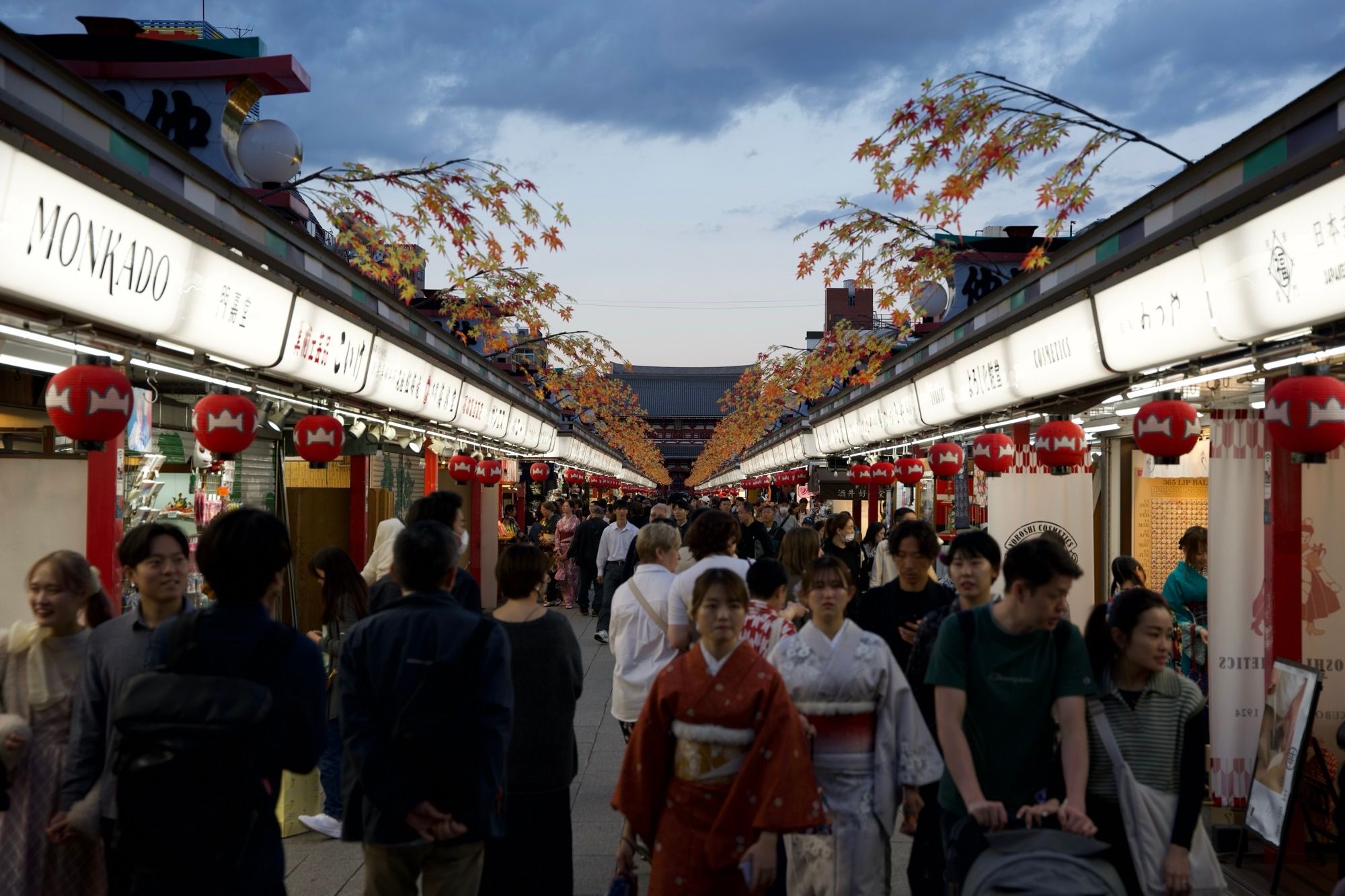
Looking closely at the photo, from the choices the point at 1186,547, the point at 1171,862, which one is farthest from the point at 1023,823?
the point at 1186,547

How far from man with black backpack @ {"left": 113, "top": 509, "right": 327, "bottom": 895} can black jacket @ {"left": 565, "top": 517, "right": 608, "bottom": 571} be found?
13.6 meters

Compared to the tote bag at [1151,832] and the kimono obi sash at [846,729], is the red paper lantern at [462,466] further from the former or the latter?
the tote bag at [1151,832]

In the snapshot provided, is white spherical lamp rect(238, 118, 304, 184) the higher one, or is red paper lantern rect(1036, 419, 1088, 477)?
white spherical lamp rect(238, 118, 304, 184)

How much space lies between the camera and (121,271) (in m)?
5.63

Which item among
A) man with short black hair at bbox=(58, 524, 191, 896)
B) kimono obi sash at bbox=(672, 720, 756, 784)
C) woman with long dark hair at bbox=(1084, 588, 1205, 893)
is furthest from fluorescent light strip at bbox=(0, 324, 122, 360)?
woman with long dark hair at bbox=(1084, 588, 1205, 893)

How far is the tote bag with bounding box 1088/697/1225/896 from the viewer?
13.1ft

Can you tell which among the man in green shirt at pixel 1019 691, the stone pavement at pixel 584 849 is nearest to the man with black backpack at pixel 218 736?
the man in green shirt at pixel 1019 691

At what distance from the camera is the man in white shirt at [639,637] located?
6602 mm

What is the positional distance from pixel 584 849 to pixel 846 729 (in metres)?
2.72

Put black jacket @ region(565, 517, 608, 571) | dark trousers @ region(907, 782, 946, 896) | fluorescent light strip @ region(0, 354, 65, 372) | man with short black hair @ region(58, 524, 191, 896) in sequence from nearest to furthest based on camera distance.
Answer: man with short black hair @ region(58, 524, 191, 896) → dark trousers @ region(907, 782, 946, 896) → fluorescent light strip @ region(0, 354, 65, 372) → black jacket @ region(565, 517, 608, 571)

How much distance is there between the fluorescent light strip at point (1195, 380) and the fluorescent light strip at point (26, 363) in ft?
23.2

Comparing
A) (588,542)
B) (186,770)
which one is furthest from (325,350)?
(588,542)

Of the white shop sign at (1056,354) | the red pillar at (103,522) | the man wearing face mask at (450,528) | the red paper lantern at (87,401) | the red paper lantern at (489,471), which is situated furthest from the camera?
the red paper lantern at (489,471)

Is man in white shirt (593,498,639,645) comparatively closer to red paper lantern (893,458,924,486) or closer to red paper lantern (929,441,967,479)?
red paper lantern (893,458,924,486)
